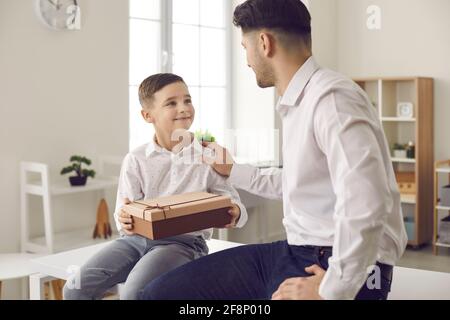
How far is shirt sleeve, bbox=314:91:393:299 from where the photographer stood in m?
1.15

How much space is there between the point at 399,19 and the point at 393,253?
4.06 meters

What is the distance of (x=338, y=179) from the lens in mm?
1206

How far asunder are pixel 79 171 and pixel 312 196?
216 cm

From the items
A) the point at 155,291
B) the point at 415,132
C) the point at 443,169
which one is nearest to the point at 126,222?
the point at 155,291

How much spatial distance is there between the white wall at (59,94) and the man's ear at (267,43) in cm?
212

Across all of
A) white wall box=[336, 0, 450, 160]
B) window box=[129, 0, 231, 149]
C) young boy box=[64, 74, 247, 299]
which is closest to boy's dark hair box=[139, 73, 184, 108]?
young boy box=[64, 74, 247, 299]

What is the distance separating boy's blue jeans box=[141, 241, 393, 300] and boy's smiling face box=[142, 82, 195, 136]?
0.52 meters

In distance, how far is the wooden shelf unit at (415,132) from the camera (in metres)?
4.67

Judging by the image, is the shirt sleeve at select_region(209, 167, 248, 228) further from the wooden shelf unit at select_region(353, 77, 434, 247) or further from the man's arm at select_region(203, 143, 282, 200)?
the wooden shelf unit at select_region(353, 77, 434, 247)

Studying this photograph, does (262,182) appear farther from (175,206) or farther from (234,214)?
(175,206)

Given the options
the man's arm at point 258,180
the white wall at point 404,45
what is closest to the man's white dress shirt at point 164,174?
the man's arm at point 258,180

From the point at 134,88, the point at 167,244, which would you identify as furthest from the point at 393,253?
the point at 134,88

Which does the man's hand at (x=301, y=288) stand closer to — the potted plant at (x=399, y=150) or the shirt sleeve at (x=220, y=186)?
the shirt sleeve at (x=220, y=186)

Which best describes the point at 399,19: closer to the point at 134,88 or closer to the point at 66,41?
the point at 134,88
